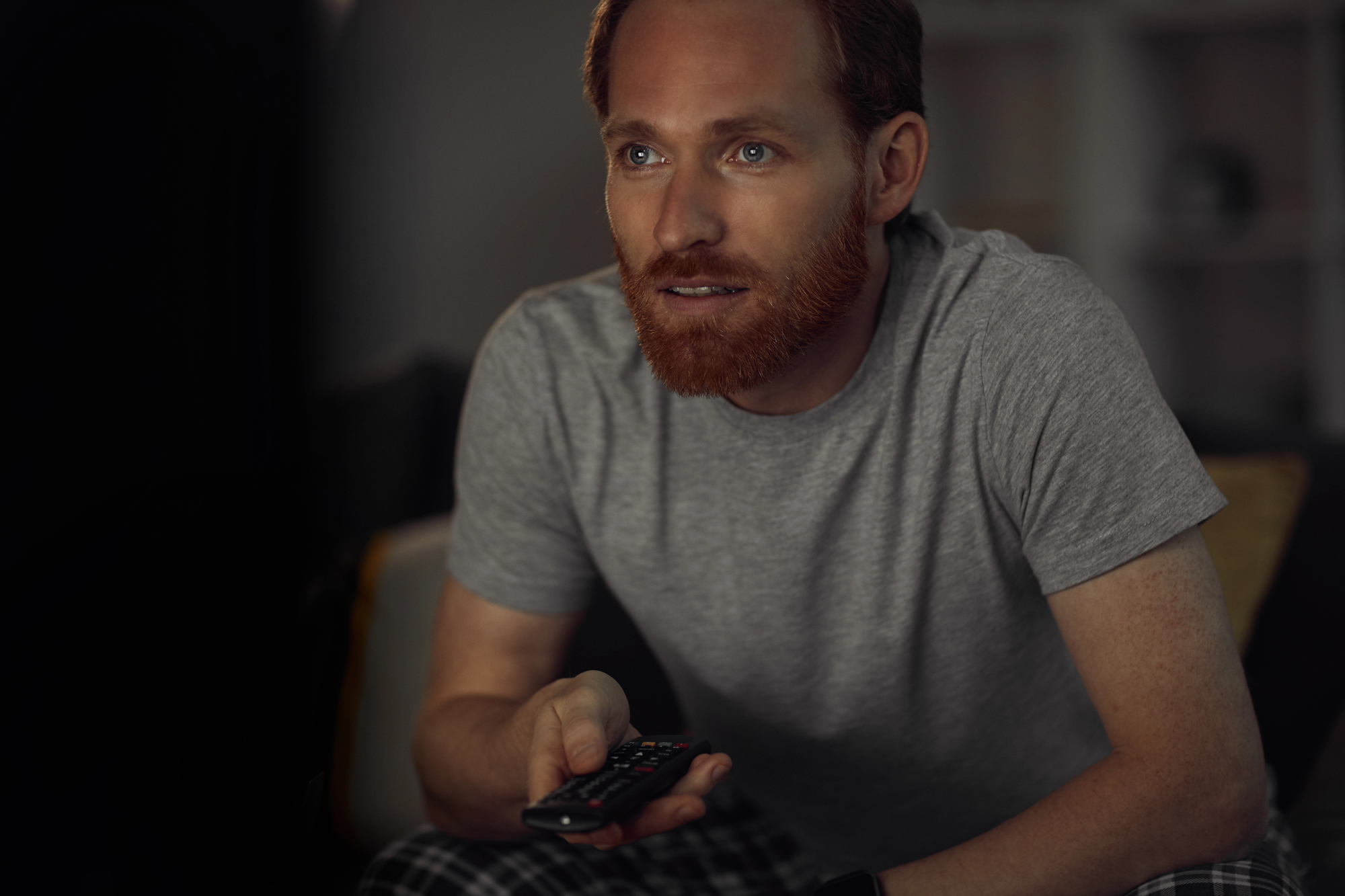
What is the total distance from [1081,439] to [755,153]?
24 cm

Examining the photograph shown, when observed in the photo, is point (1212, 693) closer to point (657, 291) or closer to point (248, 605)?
point (657, 291)

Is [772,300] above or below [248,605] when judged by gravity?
above

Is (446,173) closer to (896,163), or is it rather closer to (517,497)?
(517,497)

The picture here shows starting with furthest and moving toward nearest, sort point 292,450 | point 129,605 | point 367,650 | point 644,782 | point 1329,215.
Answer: point 1329,215 → point 367,650 → point 292,450 → point 129,605 → point 644,782

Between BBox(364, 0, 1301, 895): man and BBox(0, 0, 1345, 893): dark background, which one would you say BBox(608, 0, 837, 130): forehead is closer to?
BBox(364, 0, 1301, 895): man

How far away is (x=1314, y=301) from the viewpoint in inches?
81.7

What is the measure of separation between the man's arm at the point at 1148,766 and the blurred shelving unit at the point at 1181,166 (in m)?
1.52

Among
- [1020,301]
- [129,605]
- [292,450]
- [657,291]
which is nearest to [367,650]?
[292,450]

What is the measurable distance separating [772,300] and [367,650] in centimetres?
55

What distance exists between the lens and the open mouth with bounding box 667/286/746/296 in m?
0.60

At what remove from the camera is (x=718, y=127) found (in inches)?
21.8

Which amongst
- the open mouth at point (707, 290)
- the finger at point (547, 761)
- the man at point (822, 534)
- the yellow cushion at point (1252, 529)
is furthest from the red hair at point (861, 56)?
the yellow cushion at point (1252, 529)

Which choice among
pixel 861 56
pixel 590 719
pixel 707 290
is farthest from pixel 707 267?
pixel 590 719

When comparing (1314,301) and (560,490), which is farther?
(1314,301)
